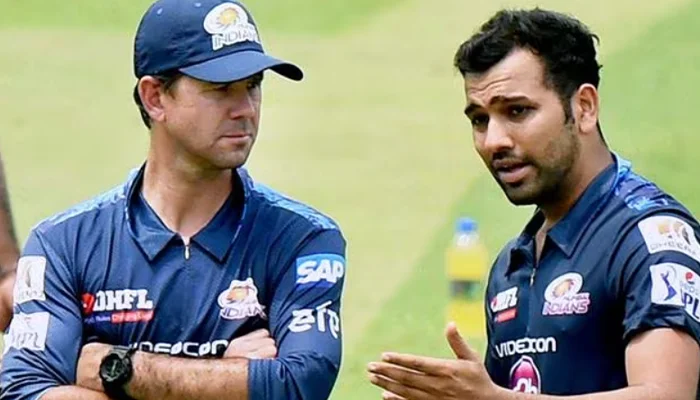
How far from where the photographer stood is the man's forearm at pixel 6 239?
19.3 feet

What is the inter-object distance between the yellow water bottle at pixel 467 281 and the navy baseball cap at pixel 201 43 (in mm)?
5443

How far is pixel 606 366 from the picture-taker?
420 centimetres

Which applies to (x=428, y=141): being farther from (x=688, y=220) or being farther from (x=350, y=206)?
(x=688, y=220)

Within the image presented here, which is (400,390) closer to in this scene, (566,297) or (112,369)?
(566,297)

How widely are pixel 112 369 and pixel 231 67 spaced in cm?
81

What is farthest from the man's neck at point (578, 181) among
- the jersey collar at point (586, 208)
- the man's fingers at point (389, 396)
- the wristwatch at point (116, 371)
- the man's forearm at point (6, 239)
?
the man's forearm at point (6, 239)

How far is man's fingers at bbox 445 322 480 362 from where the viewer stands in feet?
13.4

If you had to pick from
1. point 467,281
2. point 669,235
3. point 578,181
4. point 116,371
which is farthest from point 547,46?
point 467,281

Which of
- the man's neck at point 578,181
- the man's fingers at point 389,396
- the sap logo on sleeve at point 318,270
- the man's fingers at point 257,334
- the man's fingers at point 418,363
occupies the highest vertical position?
the man's neck at point 578,181

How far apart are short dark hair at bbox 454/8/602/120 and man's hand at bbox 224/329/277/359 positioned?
83cm

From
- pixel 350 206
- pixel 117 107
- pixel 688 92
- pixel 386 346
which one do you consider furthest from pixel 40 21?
pixel 386 346

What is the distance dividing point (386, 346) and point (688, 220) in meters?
5.66

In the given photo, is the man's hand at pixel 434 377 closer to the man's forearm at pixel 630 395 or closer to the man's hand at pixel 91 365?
the man's forearm at pixel 630 395

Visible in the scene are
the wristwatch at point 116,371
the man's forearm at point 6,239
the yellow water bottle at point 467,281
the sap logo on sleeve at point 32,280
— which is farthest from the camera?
the yellow water bottle at point 467,281
